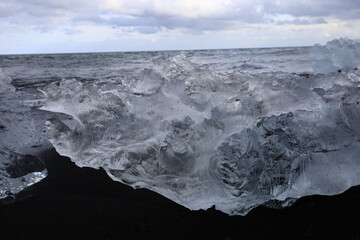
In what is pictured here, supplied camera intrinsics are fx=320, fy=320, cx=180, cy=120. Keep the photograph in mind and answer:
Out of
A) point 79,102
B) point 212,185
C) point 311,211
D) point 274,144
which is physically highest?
point 79,102

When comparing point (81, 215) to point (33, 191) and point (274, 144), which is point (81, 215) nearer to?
point (33, 191)

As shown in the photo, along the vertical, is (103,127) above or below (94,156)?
above

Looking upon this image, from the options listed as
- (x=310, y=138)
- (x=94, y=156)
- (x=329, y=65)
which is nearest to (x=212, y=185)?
(x=310, y=138)

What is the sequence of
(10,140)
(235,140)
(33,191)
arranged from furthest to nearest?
(10,140), (33,191), (235,140)

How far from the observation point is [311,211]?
208cm

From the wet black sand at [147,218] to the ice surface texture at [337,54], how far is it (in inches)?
321

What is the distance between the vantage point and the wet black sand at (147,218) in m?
1.86

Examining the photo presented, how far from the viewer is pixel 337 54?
9469mm

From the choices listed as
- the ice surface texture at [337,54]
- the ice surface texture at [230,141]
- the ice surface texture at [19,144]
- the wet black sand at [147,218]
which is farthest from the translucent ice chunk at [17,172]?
the ice surface texture at [337,54]

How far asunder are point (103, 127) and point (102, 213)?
1.03m

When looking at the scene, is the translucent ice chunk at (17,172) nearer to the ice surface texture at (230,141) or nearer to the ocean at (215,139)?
the ocean at (215,139)

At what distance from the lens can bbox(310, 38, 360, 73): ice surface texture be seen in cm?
941

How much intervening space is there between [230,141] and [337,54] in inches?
343

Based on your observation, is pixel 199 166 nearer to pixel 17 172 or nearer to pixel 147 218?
pixel 147 218
